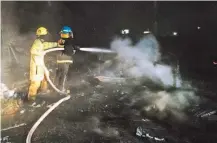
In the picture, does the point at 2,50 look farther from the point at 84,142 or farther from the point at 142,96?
the point at 84,142

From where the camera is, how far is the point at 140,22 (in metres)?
19.6

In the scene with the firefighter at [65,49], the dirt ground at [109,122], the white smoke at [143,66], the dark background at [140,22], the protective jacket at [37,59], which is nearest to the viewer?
the dirt ground at [109,122]

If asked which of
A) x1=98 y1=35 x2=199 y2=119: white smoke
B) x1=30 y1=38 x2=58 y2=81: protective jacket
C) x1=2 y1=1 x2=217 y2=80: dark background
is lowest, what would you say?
x1=98 y1=35 x2=199 y2=119: white smoke

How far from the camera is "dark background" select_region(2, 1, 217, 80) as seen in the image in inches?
537

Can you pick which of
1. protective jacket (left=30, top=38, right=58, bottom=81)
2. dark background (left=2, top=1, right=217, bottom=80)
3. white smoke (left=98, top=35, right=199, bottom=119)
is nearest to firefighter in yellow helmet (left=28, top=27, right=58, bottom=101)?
protective jacket (left=30, top=38, right=58, bottom=81)

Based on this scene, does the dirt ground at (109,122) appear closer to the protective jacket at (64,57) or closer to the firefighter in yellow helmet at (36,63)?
the firefighter in yellow helmet at (36,63)

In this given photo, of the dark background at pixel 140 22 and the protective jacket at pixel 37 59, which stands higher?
the dark background at pixel 140 22

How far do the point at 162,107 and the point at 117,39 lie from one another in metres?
10.8

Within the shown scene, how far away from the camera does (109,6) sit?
706 inches

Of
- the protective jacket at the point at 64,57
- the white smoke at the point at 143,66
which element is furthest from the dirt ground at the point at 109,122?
the white smoke at the point at 143,66

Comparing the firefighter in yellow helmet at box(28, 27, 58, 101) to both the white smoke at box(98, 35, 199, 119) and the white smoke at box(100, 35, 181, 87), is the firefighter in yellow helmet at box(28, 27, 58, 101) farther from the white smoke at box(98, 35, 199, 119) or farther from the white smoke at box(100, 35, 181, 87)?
the white smoke at box(100, 35, 181, 87)

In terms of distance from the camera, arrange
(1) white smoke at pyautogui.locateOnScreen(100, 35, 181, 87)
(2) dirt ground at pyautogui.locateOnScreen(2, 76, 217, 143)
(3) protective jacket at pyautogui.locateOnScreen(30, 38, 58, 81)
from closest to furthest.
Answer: (2) dirt ground at pyautogui.locateOnScreen(2, 76, 217, 143) < (3) protective jacket at pyautogui.locateOnScreen(30, 38, 58, 81) < (1) white smoke at pyautogui.locateOnScreen(100, 35, 181, 87)

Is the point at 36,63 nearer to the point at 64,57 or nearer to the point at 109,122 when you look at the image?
the point at 64,57

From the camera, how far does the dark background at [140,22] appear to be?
13.6m
